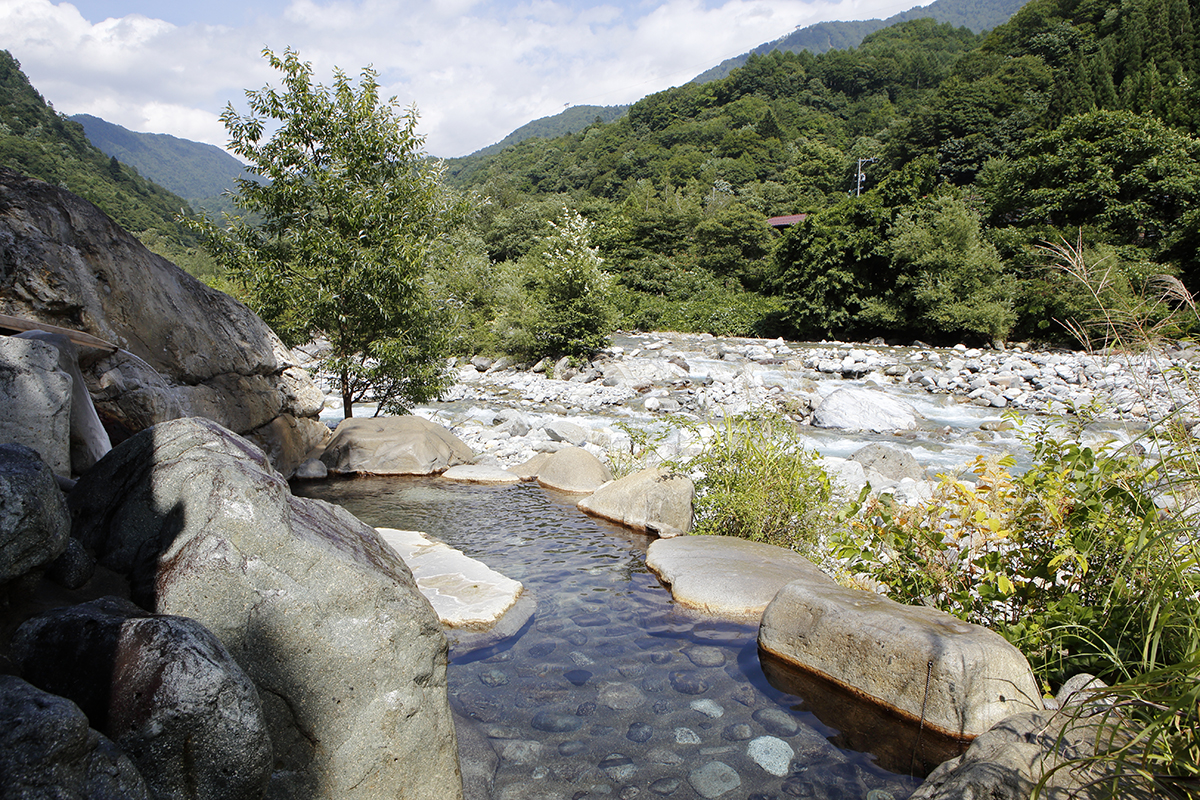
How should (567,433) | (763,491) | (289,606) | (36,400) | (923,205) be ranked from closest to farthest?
(289,606) < (36,400) < (763,491) < (567,433) < (923,205)

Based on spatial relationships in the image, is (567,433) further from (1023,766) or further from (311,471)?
(1023,766)

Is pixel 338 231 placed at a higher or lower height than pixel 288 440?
higher

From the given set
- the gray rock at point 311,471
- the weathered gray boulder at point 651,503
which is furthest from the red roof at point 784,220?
the weathered gray boulder at point 651,503

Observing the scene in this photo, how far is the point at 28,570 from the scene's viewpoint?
211 cm

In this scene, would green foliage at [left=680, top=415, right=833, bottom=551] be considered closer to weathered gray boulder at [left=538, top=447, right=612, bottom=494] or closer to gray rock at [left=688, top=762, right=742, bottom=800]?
weathered gray boulder at [left=538, top=447, right=612, bottom=494]

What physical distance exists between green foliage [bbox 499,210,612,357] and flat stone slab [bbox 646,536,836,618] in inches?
731

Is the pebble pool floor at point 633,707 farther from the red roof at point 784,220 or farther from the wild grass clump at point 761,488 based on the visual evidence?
the red roof at point 784,220

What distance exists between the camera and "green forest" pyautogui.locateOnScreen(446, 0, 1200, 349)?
27.6 meters

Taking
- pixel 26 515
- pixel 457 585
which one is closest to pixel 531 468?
pixel 457 585

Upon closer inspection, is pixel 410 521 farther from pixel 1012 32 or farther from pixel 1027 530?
pixel 1012 32

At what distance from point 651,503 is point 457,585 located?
2.94m

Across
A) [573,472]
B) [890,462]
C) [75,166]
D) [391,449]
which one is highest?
[75,166]

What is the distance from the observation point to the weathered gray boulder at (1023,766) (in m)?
2.44

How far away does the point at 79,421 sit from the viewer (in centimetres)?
401
